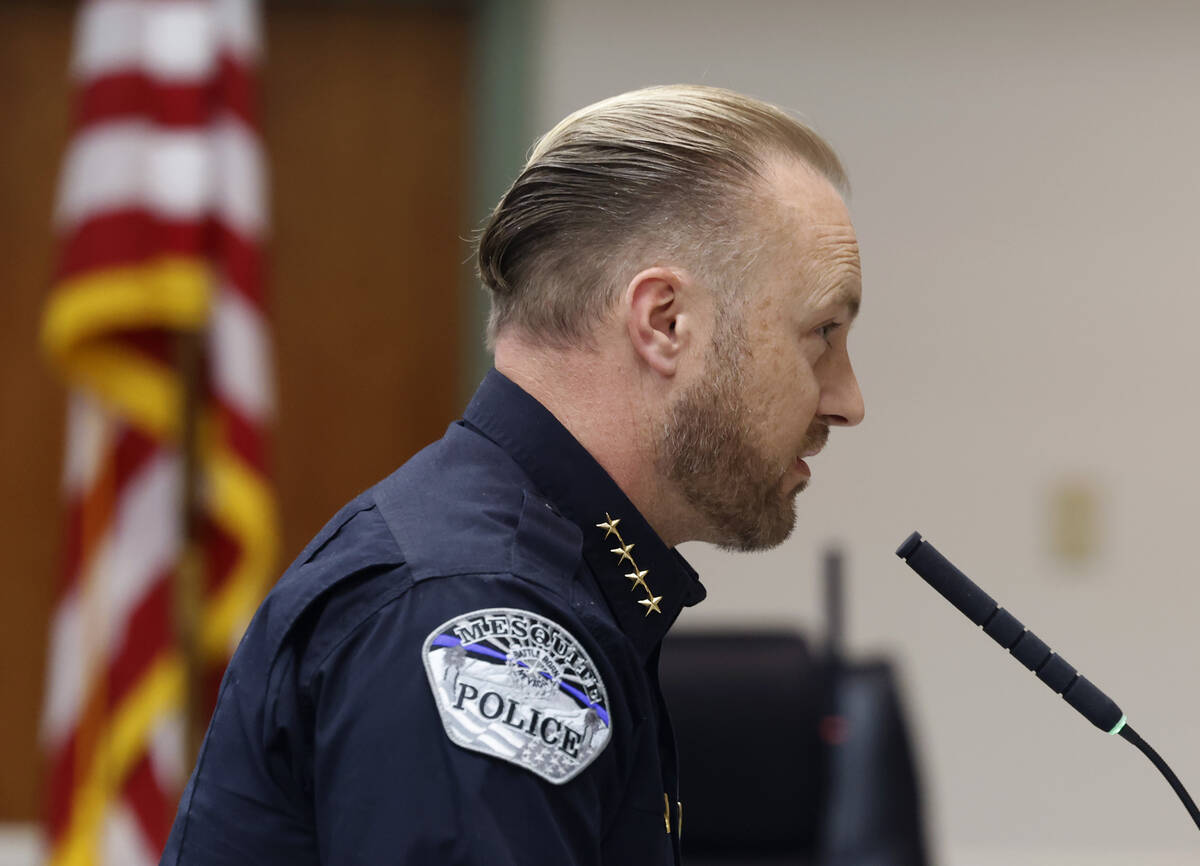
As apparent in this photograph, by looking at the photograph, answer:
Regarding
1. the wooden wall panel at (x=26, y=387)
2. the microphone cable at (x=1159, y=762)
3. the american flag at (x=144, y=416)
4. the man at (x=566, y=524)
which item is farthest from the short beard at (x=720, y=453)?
the wooden wall panel at (x=26, y=387)

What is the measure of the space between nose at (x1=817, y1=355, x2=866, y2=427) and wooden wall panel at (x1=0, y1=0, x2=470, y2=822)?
2007mm

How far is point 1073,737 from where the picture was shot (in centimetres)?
288

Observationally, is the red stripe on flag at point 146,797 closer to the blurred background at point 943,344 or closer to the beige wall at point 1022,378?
the blurred background at point 943,344

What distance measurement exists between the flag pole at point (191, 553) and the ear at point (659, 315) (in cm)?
145

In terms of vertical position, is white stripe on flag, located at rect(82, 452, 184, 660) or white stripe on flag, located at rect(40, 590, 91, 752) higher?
white stripe on flag, located at rect(82, 452, 184, 660)

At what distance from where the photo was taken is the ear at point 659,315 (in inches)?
32.4

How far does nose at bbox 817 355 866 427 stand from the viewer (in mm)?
886

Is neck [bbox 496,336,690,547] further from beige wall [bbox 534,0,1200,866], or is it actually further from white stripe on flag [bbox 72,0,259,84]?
beige wall [bbox 534,0,1200,866]

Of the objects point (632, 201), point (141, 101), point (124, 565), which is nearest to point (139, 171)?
point (141, 101)

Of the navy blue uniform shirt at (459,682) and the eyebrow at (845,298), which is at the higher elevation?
the eyebrow at (845,298)

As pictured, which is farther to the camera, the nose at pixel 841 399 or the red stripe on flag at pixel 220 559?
the red stripe on flag at pixel 220 559

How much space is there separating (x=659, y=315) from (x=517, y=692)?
0.94ft

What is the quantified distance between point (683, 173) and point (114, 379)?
1.46 metres

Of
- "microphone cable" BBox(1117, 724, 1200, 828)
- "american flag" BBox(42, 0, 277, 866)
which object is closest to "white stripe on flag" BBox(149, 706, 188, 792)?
"american flag" BBox(42, 0, 277, 866)
